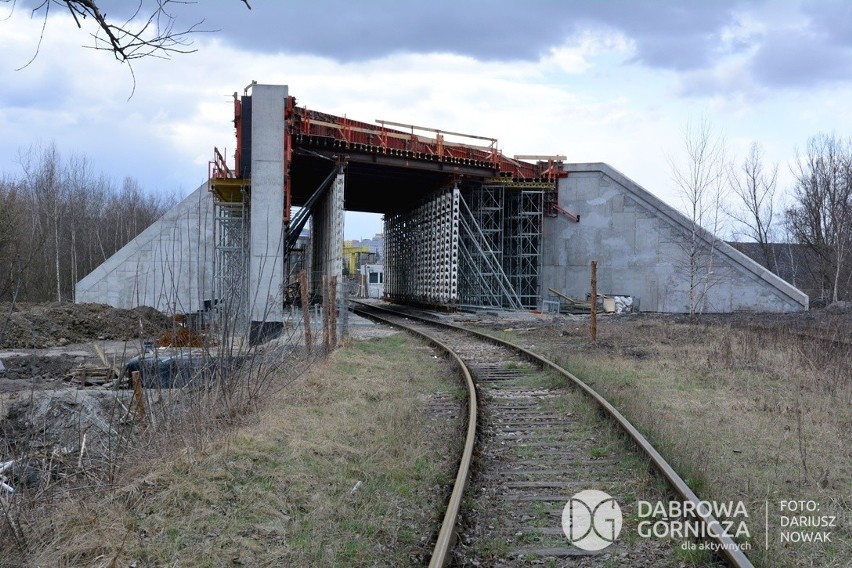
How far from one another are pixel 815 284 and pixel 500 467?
53.5 m

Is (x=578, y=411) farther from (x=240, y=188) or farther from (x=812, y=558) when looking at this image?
(x=240, y=188)

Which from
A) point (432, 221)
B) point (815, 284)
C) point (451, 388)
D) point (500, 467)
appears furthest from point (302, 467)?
point (815, 284)

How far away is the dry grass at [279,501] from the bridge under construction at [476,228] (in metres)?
18.4

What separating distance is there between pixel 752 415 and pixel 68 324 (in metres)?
21.5

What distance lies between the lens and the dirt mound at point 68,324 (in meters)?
20.3

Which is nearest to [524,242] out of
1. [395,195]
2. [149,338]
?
[395,195]

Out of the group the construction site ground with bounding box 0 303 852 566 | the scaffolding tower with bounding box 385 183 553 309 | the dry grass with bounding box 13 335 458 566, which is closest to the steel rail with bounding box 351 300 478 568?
the dry grass with bounding box 13 335 458 566

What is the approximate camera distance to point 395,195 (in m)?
38.3

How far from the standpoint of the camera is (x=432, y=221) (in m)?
33.1

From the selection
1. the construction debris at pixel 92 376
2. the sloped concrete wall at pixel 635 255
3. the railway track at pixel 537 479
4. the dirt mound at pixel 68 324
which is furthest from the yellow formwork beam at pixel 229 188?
the railway track at pixel 537 479

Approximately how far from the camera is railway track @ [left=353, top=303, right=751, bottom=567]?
15.2ft

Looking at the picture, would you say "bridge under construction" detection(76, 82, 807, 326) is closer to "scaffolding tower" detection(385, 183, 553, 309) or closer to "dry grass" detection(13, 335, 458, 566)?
"scaffolding tower" detection(385, 183, 553, 309)

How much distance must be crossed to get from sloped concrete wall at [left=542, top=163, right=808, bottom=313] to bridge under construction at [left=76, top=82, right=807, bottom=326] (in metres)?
0.05

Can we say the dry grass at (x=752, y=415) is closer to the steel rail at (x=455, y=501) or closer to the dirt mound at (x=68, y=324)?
the steel rail at (x=455, y=501)
